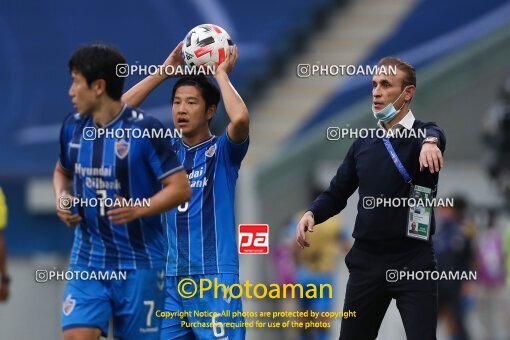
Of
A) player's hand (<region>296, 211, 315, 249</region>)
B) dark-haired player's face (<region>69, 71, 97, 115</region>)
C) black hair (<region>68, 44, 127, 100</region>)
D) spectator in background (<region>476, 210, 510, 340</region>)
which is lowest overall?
player's hand (<region>296, 211, 315, 249</region>)

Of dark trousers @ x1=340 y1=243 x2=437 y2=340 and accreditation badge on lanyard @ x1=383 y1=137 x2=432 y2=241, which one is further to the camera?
accreditation badge on lanyard @ x1=383 y1=137 x2=432 y2=241

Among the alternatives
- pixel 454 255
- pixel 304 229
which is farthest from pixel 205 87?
pixel 454 255

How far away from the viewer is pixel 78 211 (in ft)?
21.3

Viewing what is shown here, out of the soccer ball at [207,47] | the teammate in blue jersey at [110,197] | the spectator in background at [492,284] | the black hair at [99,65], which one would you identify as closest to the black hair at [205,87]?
the soccer ball at [207,47]

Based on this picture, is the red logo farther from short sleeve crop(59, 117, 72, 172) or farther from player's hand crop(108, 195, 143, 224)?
player's hand crop(108, 195, 143, 224)

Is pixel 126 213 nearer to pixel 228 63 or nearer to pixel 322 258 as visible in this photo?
pixel 228 63

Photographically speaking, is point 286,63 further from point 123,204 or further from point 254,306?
point 123,204

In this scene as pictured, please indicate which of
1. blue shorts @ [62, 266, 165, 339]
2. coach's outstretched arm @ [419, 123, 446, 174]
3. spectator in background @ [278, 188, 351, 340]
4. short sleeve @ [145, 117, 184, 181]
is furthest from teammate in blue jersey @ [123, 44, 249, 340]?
spectator in background @ [278, 188, 351, 340]

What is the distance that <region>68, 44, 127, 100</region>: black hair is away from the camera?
6.32 m

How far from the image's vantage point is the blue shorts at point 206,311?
6.77 m

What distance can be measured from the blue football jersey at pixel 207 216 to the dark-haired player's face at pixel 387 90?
0.73 metres

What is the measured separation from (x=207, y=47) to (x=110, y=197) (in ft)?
3.99

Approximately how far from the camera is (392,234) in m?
6.66

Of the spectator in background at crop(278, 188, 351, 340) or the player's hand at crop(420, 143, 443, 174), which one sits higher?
the spectator in background at crop(278, 188, 351, 340)
